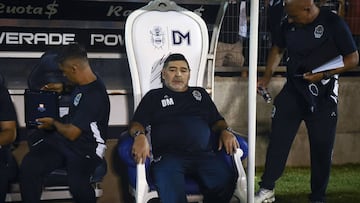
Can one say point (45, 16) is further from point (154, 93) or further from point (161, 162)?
point (161, 162)

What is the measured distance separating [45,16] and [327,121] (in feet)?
7.18

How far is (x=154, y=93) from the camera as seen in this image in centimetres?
476

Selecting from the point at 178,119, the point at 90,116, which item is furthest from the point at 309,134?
the point at 90,116

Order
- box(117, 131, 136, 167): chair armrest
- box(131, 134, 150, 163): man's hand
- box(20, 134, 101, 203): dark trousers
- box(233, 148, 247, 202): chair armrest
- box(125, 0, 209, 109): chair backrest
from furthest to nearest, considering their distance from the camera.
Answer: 1. box(125, 0, 209, 109): chair backrest
2. box(233, 148, 247, 202): chair armrest
3. box(117, 131, 136, 167): chair armrest
4. box(131, 134, 150, 163): man's hand
5. box(20, 134, 101, 203): dark trousers

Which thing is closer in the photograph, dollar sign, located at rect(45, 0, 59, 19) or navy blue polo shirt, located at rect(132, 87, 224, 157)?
navy blue polo shirt, located at rect(132, 87, 224, 157)

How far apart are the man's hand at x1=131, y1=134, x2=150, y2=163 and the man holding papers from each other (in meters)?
1.29

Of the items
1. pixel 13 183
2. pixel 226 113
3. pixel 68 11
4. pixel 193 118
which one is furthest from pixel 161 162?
pixel 226 113

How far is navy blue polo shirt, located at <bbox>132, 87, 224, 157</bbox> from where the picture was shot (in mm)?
4609

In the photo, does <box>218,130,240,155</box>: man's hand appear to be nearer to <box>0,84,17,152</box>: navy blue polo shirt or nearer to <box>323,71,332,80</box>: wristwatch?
<box>323,71,332,80</box>: wristwatch

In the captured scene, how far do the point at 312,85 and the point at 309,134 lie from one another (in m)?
0.38

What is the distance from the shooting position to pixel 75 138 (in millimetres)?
4387

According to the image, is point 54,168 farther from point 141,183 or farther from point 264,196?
point 264,196

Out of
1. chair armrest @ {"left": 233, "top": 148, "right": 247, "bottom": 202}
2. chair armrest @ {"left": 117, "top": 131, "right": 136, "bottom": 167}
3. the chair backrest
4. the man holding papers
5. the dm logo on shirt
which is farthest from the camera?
the man holding papers

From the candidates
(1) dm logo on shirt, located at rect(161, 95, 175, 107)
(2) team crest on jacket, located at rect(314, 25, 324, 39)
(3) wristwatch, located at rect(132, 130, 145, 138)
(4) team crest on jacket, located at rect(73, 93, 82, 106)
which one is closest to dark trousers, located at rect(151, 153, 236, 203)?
(3) wristwatch, located at rect(132, 130, 145, 138)
